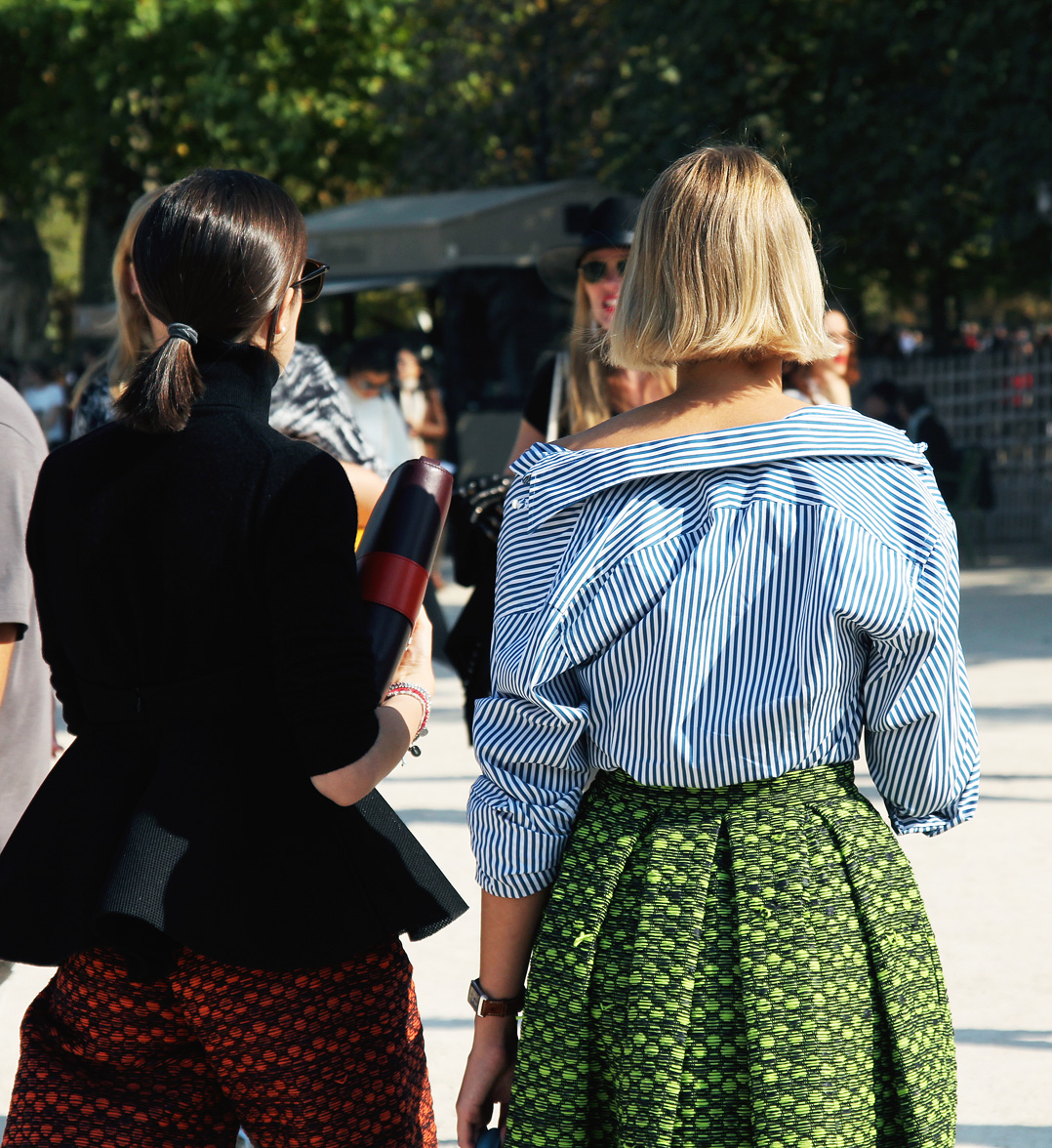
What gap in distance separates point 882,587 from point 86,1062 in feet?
4.02

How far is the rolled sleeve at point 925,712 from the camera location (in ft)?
5.92

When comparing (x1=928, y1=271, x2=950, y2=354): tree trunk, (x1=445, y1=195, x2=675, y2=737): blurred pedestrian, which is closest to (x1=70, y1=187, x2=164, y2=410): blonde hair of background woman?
(x1=445, y1=195, x2=675, y2=737): blurred pedestrian

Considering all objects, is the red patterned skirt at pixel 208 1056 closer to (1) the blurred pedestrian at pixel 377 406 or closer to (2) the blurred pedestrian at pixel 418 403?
(1) the blurred pedestrian at pixel 377 406

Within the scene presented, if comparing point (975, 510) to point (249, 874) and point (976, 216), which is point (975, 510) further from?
point (249, 874)

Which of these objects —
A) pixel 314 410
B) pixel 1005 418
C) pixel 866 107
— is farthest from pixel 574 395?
pixel 1005 418

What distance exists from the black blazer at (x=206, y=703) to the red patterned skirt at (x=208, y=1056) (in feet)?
0.24

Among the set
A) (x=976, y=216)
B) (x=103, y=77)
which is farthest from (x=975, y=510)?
(x=103, y=77)

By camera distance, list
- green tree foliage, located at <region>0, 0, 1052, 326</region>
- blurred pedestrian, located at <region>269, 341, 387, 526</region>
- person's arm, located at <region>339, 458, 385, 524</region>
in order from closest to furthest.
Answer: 1. person's arm, located at <region>339, 458, 385, 524</region>
2. blurred pedestrian, located at <region>269, 341, 387, 526</region>
3. green tree foliage, located at <region>0, 0, 1052, 326</region>

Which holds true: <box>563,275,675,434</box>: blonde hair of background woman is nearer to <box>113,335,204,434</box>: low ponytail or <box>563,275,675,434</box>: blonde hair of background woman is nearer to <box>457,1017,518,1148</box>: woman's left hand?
<box>113,335,204,434</box>: low ponytail

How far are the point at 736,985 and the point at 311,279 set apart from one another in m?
1.15

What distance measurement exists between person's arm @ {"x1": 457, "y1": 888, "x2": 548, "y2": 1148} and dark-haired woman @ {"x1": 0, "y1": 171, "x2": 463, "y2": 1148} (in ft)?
0.49

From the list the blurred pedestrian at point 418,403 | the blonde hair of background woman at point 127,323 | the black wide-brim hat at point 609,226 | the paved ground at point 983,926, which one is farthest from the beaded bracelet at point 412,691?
the blurred pedestrian at point 418,403

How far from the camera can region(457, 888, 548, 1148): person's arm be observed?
1902mm

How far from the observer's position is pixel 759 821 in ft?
5.81
